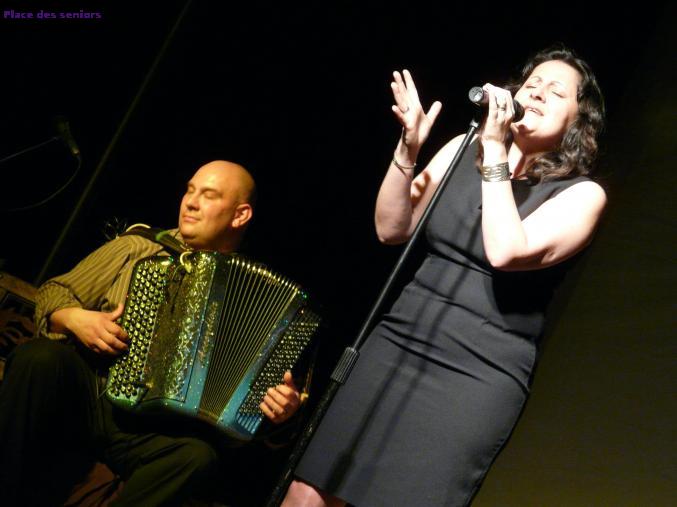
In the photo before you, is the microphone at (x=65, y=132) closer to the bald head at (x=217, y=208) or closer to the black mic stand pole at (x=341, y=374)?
the bald head at (x=217, y=208)

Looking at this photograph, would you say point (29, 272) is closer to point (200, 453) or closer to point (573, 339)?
point (200, 453)

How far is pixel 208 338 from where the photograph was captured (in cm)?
197

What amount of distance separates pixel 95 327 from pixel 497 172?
1.32 m

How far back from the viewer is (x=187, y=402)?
75.0 inches

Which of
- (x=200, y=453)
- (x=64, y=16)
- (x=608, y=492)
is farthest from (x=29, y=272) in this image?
(x=608, y=492)

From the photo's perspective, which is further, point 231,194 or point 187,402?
point 231,194

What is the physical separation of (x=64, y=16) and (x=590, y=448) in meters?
3.05

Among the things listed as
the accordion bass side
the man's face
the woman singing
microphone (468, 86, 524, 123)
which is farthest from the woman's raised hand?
the man's face

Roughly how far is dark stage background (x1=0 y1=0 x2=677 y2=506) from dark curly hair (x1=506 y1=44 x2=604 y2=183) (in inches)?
32.3

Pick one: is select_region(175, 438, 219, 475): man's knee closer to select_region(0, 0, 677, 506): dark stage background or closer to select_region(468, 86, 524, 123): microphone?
select_region(0, 0, 677, 506): dark stage background

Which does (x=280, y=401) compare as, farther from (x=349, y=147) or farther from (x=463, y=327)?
(x=349, y=147)

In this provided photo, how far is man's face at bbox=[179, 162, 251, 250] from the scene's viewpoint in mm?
2324

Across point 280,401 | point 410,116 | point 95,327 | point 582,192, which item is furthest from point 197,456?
point 582,192

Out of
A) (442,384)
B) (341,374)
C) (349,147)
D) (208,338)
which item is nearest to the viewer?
(341,374)
